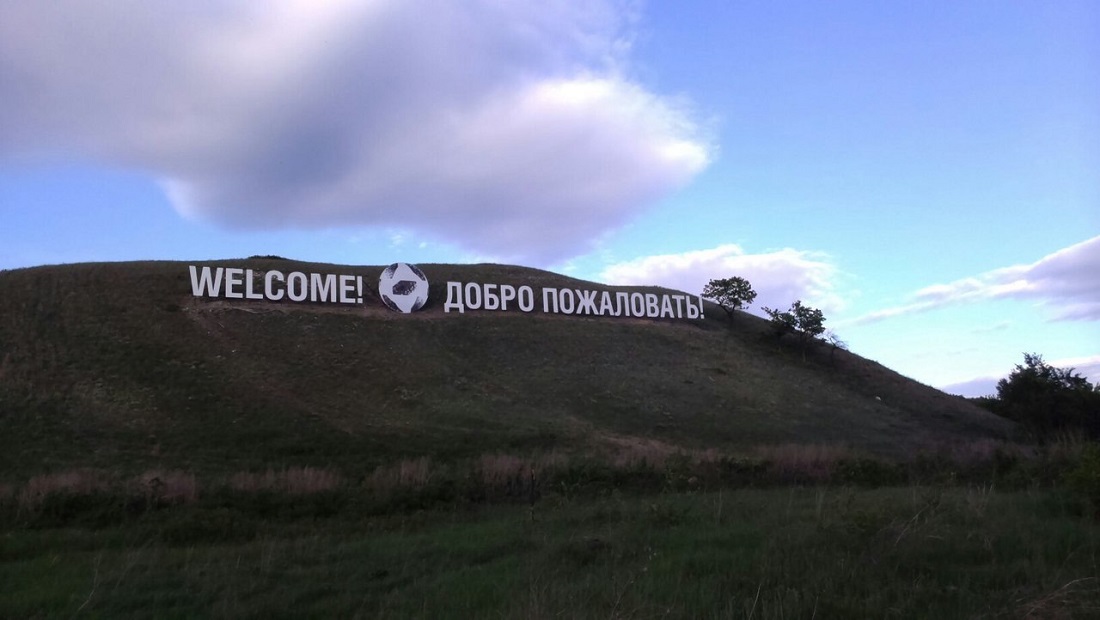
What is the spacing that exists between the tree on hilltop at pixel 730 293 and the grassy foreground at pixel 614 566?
5599 centimetres

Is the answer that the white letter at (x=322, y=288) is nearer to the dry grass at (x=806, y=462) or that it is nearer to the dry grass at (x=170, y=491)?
the dry grass at (x=170, y=491)

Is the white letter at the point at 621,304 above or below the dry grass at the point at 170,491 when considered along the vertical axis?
above

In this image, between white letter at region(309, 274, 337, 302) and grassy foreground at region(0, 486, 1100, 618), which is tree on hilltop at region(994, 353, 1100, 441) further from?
white letter at region(309, 274, 337, 302)

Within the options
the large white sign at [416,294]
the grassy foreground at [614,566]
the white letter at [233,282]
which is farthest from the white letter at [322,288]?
the grassy foreground at [614,566]

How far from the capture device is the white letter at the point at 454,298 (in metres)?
56.9

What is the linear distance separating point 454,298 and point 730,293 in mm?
25571

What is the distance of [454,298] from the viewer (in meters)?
57.8

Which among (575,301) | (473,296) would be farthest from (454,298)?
(575,301)

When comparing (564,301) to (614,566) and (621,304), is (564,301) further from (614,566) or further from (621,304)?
(614,566)

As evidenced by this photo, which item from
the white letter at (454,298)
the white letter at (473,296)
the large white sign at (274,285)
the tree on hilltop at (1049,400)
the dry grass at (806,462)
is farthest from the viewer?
the white letter at (473,296)

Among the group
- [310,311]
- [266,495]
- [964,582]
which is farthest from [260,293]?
[964,582]

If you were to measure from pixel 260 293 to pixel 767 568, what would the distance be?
49.5 metres

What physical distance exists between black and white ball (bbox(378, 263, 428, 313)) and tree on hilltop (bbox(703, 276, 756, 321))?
26700mm

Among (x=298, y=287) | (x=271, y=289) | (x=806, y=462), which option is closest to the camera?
(x=806, y=462)
